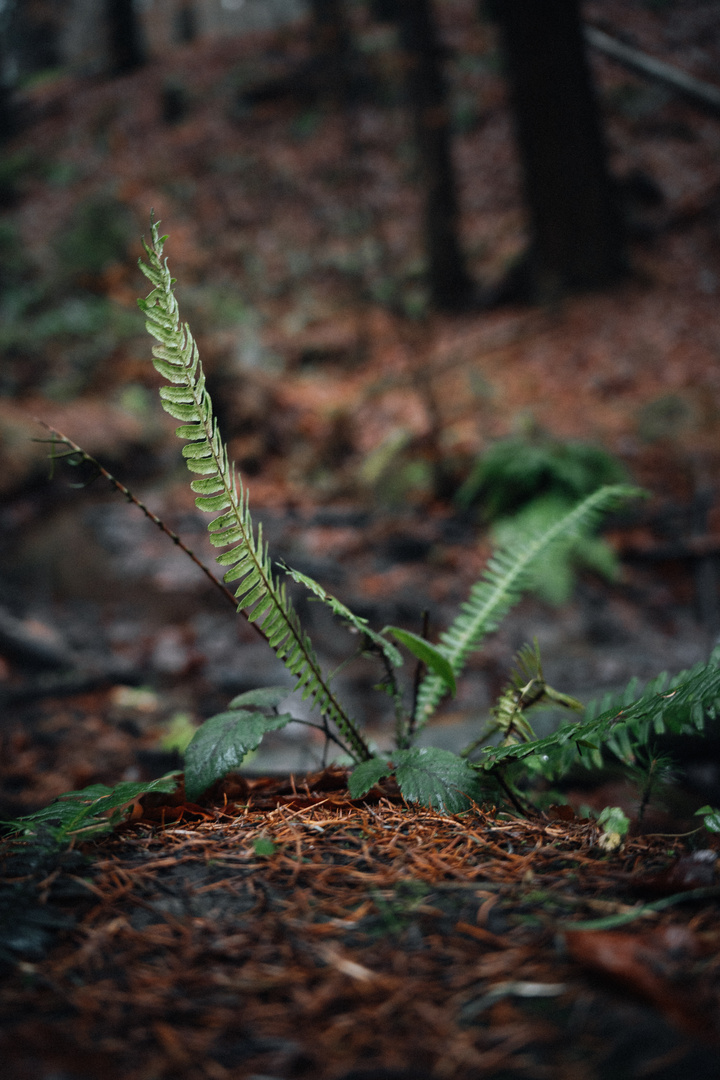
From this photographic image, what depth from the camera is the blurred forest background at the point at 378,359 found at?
12.7ft

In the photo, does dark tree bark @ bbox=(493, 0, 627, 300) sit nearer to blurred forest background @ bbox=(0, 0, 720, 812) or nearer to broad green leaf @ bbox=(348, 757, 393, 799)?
blurred forest background @ bbox=(0, 0, 720, 812)

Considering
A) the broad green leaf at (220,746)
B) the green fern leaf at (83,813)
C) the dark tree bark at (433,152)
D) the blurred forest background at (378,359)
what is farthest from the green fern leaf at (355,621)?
the dark tree bark at (433,152)

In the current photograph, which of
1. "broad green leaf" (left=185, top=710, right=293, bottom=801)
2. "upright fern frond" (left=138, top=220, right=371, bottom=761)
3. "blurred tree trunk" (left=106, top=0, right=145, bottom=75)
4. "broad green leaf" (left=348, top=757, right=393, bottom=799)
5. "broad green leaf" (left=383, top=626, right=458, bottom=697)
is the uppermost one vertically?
"blurred tree trunk" (left=106, top=0, right=145, bottom=75)

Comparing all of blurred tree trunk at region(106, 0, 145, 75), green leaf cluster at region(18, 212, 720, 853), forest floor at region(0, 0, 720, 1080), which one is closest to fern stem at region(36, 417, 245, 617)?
green leaf cluster at region(18, 212, 720, 853)

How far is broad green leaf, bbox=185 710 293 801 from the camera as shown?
130 centimetres

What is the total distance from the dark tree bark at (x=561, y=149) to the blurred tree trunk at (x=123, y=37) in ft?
46.4

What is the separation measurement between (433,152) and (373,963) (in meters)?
9.06

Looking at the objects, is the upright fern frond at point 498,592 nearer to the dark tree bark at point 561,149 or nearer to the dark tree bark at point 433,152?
the dark tree bark at point 433,152

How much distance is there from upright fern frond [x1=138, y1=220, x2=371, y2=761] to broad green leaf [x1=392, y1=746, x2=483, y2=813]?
10.3 inches

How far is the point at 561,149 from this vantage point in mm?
7277

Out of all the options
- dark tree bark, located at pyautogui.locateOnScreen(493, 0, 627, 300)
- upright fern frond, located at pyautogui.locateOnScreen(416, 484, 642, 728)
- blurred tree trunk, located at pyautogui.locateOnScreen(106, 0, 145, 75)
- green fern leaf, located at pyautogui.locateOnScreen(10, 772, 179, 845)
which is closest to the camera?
green fern leaf, located at pyautogui.locateOnScreen(10, 772, 179, 845)

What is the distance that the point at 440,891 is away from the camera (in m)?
1.03

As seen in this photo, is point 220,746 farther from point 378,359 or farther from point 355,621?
point 378,359

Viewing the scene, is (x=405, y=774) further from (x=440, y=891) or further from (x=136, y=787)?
(x=136, y=787)
